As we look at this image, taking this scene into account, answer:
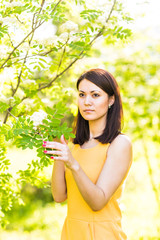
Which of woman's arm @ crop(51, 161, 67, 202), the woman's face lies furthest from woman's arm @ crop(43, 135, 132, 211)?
woman's arm @ crop(51, 161, 67, 202)

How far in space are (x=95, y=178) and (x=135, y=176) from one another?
8.02 m

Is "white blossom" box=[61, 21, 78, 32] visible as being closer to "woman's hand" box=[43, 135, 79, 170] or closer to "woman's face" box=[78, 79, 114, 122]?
"woman's face" box=[78, 79, 114, 122]

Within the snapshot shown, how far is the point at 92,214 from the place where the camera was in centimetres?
226

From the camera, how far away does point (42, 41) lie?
2535 mm

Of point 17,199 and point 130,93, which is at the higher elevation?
point 130,93

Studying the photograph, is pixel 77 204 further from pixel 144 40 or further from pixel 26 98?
pixel 144 40

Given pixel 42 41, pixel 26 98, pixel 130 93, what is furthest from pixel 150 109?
pixel 42 41

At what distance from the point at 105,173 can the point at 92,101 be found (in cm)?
50

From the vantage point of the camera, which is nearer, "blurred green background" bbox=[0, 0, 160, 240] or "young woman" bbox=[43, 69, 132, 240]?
"young woman" bbox=[43, 69, 132, 240]

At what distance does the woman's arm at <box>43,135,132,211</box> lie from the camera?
1.89 metres

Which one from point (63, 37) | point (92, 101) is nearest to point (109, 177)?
point (92, 101)

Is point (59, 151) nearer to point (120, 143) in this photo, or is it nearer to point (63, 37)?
point (120, 143)

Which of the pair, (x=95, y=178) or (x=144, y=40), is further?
(x=144, y=40)

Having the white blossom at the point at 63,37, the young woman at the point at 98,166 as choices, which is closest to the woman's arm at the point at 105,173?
the young woman at the point at 98,166
